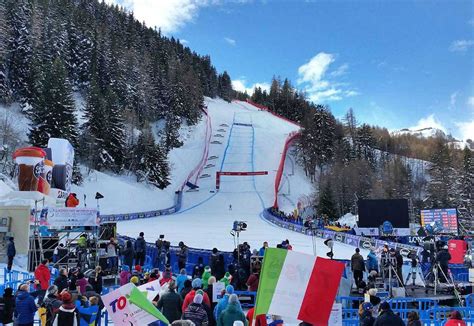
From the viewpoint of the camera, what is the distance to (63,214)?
14898mm

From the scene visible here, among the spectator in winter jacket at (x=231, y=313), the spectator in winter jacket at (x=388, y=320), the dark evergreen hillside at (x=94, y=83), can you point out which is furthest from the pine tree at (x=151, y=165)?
the spectator in winter jacket at (x=388, y=320)

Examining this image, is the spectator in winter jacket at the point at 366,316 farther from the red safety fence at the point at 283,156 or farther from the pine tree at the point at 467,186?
the pine tree at the point at 467,186

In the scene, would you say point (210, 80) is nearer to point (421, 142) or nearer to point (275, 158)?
point (275, 158)

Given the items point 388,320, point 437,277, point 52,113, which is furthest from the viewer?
point 52,113

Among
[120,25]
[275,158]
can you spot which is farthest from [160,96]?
[120,25]

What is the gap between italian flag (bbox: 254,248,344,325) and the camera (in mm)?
5188

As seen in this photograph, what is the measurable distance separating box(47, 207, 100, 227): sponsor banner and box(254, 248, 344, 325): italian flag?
11.2m

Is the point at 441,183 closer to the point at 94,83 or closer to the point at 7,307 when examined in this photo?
the point at 94,83

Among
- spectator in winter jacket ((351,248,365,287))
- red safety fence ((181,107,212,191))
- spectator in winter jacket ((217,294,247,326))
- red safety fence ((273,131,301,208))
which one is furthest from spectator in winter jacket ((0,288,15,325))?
red safety fence ((181,107,212,191))

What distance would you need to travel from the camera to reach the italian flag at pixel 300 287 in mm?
5188

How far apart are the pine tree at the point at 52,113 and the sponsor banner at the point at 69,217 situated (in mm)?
30257

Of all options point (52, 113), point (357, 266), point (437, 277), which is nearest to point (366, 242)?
point (437, 277)

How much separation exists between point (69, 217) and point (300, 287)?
11614 mm

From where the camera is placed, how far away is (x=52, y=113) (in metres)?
43.6
